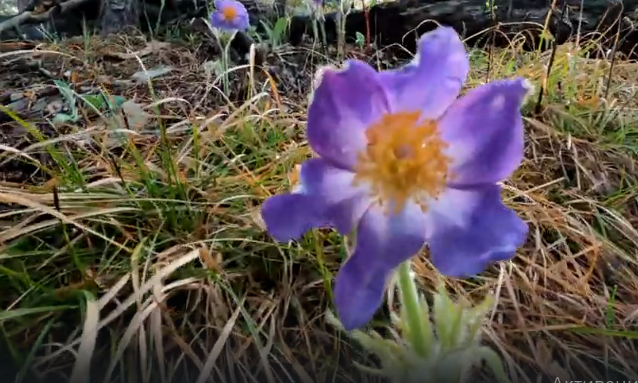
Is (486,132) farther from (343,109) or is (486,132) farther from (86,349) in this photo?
(86,349)

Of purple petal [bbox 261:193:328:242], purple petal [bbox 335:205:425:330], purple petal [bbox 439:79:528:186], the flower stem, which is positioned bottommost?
the flower stem

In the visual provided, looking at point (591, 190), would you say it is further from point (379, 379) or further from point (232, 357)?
point (232, 357)

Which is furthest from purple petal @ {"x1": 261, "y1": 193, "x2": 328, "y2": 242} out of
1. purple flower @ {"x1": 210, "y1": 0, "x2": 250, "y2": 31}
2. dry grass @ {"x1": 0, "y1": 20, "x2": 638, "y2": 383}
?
purple flower @ {"x1": 210, "y1": 0, "x2": 250, "y2": 31}

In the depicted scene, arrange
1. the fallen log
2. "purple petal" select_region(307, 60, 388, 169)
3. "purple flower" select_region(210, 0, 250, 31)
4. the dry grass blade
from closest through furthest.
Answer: "purple petal" select_region(307, 60, 388, 169)
the dry grass blade
"purple flower" select_region(210, 0, 250, 31)
the fallen log

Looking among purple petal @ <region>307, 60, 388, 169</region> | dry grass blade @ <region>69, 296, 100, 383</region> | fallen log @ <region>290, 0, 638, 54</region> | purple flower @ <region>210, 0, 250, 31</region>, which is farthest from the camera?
fallen log @ <region>290, 0, 638, 54</region>

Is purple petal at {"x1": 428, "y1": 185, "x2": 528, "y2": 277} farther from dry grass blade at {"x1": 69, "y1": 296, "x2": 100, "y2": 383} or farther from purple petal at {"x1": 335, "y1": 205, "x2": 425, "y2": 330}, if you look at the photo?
dry grass blade at {"x1": 69, "y1": 296, "x2": 100, "y2": 383}

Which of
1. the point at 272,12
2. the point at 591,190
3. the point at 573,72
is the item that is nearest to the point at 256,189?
the point at 591,190

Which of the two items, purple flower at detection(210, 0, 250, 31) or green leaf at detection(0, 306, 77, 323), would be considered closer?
green leaf at detection(0, 306, 77, 323)
